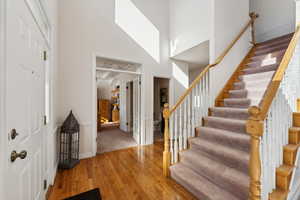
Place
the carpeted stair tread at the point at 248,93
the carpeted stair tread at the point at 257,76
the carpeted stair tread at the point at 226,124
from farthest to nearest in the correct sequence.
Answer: the carpeted stair tread at the point at 257,76
the carpeted stair tread at the point at 248,93
the carpeted stair tread at the point at 226,124

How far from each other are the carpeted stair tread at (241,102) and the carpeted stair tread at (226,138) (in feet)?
2.28

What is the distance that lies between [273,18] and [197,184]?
18.8ft

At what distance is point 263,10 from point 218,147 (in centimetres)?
544

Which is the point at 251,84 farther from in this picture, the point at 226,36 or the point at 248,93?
the point at 226,36

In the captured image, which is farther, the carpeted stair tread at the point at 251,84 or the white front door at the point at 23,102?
the carpeted stair tread at the point at 251,84

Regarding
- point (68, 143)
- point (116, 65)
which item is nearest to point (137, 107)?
point (116, 65)

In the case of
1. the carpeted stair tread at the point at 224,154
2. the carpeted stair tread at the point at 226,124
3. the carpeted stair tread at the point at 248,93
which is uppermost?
the carpeted stair tread at the point at 248,93

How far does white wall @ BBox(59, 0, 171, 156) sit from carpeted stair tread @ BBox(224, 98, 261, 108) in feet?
6.48

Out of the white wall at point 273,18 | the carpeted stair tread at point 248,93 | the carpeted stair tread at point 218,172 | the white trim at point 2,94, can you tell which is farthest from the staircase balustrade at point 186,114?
the white wall at point 273,18

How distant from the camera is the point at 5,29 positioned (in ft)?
2.61

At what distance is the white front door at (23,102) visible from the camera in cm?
87

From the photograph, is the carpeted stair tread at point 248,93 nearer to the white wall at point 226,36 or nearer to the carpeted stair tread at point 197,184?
the white wall at point 226,36

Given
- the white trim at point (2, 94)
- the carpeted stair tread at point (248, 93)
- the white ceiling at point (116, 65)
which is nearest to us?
the white trim at point (2, 94)

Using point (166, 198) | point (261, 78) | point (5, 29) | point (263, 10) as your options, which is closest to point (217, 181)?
point (166, 198)
